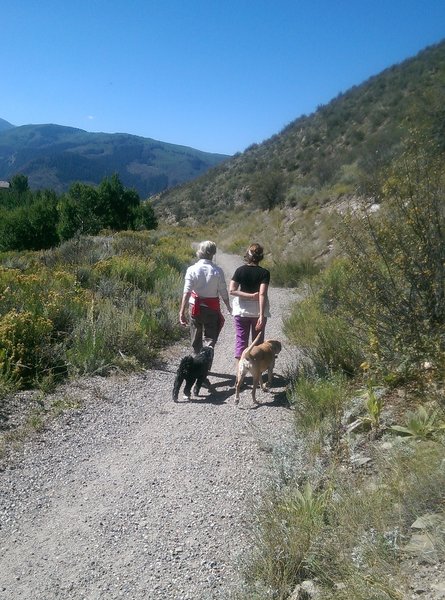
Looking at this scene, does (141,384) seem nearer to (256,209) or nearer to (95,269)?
(95,269)

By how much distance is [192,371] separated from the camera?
5.97 metres

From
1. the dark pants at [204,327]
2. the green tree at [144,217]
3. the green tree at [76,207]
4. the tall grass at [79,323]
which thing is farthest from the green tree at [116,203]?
the dark pants at [204,327]

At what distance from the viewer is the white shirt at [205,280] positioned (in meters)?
6.38

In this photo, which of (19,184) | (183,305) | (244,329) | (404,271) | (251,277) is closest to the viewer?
(404,271)

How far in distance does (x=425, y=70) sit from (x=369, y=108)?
5.39m

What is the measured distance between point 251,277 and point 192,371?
124 cm

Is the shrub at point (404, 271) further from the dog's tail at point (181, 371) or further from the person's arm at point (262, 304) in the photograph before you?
the dog's tail at point (181, 371)

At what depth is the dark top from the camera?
20.0ft

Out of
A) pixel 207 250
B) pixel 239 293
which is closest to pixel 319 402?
pixel 239 293

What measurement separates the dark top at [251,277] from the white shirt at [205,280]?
31cm

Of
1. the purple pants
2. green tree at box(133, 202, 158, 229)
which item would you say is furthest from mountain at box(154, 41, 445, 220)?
green tree at box(133, 202, 158, 229)

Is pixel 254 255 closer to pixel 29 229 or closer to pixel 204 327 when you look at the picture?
pixel 204 327

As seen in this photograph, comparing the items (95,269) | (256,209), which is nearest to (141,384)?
(95,269)

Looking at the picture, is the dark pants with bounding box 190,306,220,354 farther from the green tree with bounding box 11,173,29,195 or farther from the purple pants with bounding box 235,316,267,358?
the green tree with bounding box 11,173,29,195
